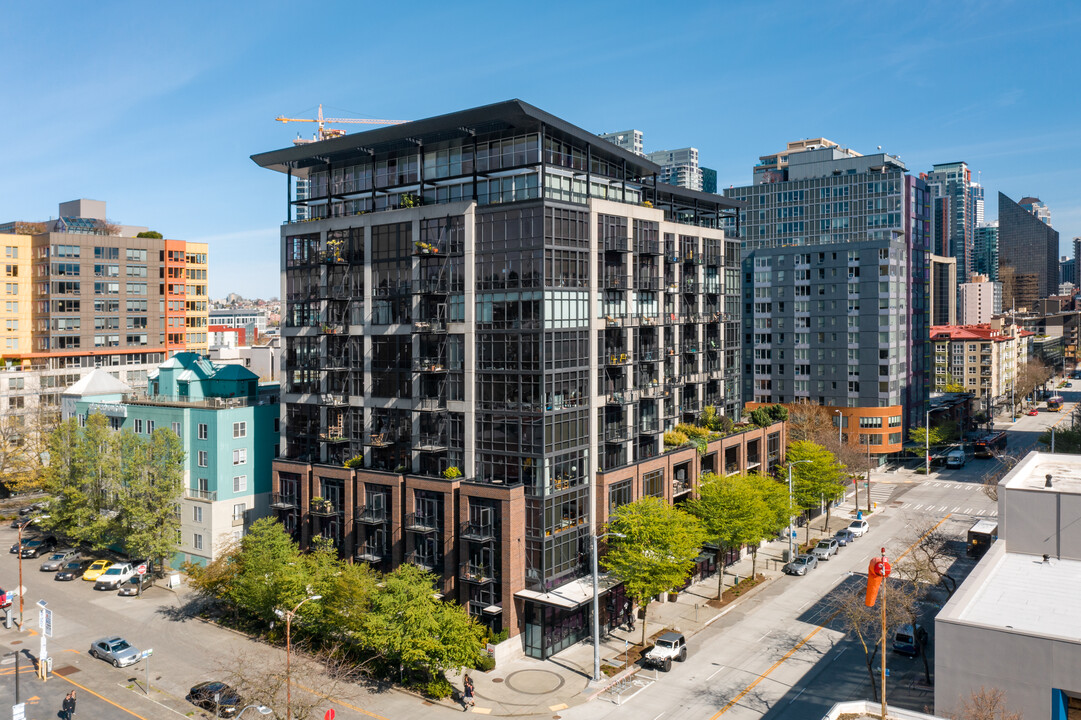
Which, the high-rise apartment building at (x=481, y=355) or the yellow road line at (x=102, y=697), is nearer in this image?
the yellow road line at (x=102, y=697)

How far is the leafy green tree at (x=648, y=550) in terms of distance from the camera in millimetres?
55719

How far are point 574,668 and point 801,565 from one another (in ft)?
103

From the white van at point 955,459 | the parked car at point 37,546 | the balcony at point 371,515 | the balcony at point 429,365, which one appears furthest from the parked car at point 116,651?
the white van at point 955,459

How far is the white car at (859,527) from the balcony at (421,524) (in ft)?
170

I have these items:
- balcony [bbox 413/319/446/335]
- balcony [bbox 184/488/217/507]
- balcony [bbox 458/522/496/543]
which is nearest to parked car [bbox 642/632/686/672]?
balcony [bbox 458/522/496/543]

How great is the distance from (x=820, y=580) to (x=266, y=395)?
60.3 m

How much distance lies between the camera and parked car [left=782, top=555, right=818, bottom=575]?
74.4 m

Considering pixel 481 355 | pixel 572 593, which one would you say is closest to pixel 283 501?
pixel 481 355

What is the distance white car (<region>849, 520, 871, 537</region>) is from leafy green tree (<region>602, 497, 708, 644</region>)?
36.4 meters

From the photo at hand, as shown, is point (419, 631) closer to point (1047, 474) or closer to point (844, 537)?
point (1047, 474)

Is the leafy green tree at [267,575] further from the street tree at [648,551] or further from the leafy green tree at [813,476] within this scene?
the leafy green tree at [813,476]

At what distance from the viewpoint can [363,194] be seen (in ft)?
232

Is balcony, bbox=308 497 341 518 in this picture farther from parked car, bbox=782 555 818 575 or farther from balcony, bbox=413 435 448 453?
parked car, bbox=782 555 818 575

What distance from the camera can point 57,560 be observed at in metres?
77.9
